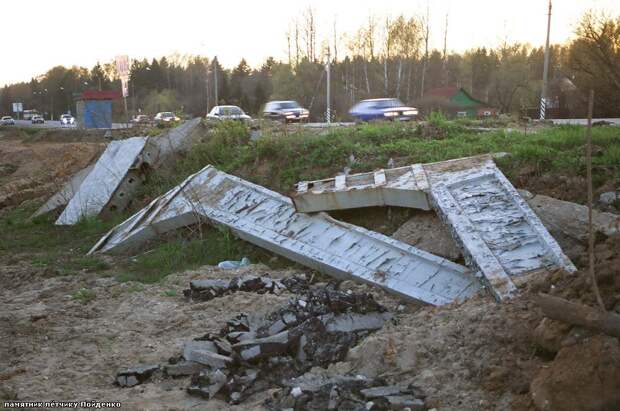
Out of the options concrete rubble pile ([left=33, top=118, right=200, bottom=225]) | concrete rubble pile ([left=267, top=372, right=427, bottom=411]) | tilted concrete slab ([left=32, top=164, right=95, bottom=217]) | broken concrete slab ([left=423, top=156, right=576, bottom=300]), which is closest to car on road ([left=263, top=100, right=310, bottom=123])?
tilted concrete slab ([left=32, top=164, right=95, bottom=217])

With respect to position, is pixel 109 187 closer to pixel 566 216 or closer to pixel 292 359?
pixel 292 359

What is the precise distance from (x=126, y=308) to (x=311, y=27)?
5077 centimetres

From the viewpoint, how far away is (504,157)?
7648 mm

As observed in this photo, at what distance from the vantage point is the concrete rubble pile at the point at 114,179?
1049 centimetres

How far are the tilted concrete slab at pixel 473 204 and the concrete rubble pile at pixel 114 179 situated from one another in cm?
437

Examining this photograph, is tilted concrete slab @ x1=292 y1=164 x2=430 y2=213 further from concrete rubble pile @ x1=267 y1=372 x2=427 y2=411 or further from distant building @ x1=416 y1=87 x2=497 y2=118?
distant building @ x1=416 y1=87 x2=497 y2=118

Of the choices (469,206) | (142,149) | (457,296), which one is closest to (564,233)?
(469,206)

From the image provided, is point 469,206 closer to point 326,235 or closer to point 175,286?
A: point 326,235

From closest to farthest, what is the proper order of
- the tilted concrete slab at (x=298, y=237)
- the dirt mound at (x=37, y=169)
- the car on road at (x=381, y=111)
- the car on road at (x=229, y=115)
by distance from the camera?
the tilted concrete slab at (x=298, y=237), the car on road at (x=229, y=115), the dirt mound at (x=37, y=169), the car on road at (x=381, y=111)

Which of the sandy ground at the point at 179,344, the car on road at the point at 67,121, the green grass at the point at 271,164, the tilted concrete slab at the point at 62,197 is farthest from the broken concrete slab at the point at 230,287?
the car on road at the point at 67,121

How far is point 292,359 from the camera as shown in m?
4.22

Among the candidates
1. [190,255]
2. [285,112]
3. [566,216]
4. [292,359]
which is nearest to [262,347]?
[292,359]

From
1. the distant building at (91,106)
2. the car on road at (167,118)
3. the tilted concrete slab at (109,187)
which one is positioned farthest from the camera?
the distant building at (91,106)

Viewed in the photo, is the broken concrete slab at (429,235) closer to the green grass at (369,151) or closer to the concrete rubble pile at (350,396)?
the green grass at (369,151)
